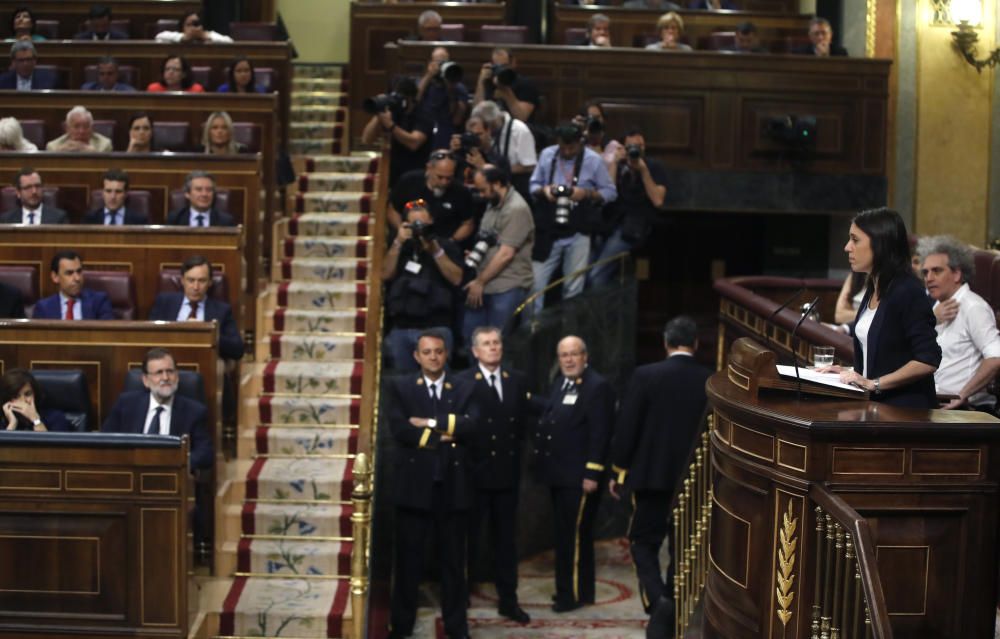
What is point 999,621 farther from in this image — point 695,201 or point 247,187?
point 695,201

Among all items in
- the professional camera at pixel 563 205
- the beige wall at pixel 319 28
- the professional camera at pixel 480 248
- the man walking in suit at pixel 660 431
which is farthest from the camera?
the beige wall at pixel 319 28

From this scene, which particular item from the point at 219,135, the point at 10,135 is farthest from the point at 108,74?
the point at 219,135

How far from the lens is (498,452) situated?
6.23 meters

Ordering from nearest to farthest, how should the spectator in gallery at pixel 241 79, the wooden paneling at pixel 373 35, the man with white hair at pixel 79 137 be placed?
the man with white hair at pixel 79 137 → the spectator in gallery at pixel 241 79 → the wooden paneling at pixel 373 35

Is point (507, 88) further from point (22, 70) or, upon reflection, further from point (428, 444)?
point (22, 70)

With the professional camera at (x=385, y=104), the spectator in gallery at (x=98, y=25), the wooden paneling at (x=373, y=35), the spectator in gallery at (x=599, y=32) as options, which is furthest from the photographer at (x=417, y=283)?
the wooden paneling at (x=373, y=35)

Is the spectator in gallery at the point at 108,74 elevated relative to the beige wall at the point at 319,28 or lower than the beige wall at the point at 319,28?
lower

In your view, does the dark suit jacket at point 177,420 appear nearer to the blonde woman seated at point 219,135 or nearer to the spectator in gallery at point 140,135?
the blonde woman seated at point 219,135

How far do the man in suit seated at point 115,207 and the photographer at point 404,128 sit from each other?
1575mm

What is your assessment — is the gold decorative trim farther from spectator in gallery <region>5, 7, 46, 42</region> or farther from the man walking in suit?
spectator in gallery <region>5, 7, 46, 42</region>

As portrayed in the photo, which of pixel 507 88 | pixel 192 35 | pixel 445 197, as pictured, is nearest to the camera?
pixel 445 197

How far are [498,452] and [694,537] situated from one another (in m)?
1.73

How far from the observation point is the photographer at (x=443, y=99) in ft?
25.7

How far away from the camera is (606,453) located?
6.53 metres
